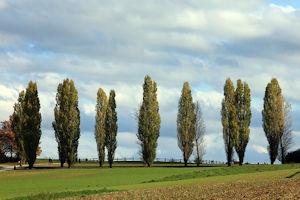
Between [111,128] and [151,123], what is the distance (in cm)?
829

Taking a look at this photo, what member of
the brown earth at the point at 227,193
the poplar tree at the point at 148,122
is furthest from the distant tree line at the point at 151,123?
the brown earth at the point at 227,193

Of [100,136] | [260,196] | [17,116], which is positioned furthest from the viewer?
[17,116]

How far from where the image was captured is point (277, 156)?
111 m

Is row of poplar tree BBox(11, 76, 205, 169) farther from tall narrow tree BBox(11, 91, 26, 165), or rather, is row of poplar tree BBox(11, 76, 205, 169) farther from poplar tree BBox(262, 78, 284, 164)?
poplar tree BBox(262, 78, 284, 164)

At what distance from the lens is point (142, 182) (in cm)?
6650

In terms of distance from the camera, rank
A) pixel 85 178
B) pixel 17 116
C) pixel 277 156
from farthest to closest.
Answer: pixel 17 116 < pixel 277 156 < pixel 85 178

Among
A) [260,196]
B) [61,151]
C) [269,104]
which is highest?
[269,104]

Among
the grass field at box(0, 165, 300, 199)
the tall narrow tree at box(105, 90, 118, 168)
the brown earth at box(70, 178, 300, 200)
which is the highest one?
the tall narrow tree at box(105, 90, 118, 168)

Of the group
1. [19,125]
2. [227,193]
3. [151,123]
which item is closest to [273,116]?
[151,123]

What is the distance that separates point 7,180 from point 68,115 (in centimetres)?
3589

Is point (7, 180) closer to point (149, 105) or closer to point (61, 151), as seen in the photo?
point (61, 151)

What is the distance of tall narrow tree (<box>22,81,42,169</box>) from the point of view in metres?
115

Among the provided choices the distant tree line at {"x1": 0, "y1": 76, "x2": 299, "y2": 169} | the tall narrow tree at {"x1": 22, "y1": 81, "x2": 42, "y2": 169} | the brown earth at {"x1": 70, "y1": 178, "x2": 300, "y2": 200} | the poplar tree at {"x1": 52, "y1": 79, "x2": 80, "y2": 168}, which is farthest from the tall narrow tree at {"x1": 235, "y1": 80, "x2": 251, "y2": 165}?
the brown earth at {"x1": 70, "y1": 178, "x2": 300, "y2": 200}

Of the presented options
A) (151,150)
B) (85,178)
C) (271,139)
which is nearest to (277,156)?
(271,139)
